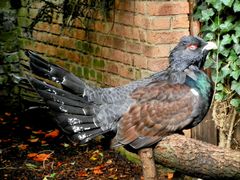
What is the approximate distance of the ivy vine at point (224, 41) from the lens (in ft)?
15.6

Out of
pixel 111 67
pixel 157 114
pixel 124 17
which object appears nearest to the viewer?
pixel 157 114

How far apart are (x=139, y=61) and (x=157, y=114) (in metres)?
1.82

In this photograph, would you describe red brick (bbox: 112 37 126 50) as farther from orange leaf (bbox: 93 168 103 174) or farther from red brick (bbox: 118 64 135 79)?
orange leaf (bbox: 93 168 103 174)

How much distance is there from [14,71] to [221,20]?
383cm

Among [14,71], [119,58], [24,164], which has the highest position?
[119,58]

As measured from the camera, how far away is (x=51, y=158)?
241 inches

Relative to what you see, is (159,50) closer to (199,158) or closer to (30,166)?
(30,166)

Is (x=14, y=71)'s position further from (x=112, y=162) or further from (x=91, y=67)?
(x=112, y=162)

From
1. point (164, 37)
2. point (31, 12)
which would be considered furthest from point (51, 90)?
point (31, 12)

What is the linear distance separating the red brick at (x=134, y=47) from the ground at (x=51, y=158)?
1.17m

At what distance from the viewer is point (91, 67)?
643 cm

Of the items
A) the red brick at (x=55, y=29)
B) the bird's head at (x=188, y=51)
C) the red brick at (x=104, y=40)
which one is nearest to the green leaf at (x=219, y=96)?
the bird's head at (x=188, y=51)

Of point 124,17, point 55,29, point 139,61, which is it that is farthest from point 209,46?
point 55,29

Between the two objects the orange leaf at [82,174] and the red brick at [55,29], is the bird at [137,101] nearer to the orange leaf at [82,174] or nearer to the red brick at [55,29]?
the orange leaf at [82,174]
